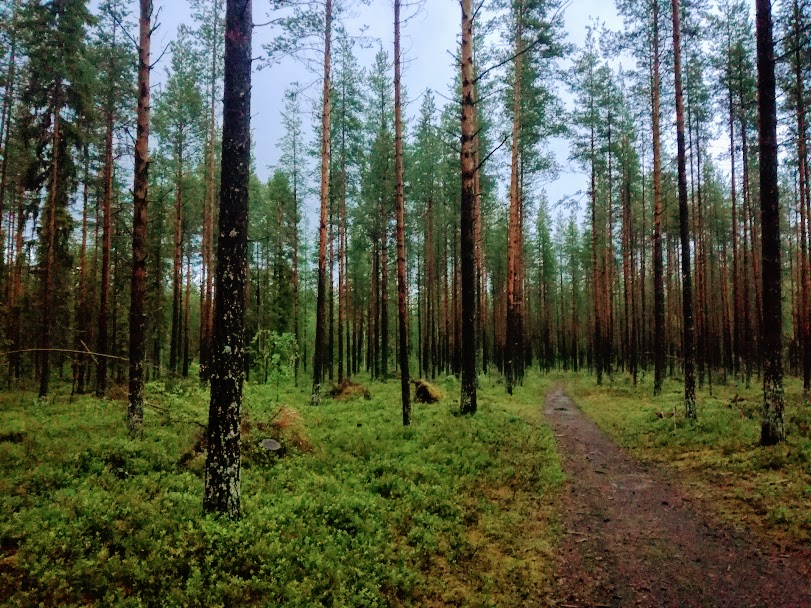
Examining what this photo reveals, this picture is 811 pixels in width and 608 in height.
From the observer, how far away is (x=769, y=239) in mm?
9727

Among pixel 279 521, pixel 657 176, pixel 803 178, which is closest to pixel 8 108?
pixel 279 521

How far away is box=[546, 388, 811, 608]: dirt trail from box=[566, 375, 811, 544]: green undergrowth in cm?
62

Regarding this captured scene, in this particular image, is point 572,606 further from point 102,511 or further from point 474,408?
point 474,408

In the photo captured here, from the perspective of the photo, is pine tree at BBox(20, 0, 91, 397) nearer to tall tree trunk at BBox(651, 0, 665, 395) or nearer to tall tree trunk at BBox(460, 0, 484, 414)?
tall tree trunk at BBox(460, 0, 484, 414)

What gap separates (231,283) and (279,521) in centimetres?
305

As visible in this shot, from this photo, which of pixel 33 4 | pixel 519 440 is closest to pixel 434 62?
pixel 519 440

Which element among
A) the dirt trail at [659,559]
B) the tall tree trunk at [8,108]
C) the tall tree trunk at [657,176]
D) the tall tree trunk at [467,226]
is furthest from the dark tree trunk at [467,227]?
the tall tree trunk at [8,108]

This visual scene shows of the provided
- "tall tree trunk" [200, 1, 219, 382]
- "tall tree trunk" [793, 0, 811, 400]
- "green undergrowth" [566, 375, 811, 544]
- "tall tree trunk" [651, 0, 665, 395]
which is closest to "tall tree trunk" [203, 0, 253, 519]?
"green undergrowth" [566, 375, 811, 544]

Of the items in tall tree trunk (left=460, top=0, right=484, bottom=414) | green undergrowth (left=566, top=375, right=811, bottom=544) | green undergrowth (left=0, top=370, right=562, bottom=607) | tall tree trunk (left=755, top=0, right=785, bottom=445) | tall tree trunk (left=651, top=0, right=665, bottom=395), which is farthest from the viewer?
tall tree trunk (left=651, top=0, right=665, bottom=395)

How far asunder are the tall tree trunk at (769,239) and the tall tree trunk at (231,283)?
1059 cm

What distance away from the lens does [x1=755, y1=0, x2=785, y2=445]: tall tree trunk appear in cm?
960

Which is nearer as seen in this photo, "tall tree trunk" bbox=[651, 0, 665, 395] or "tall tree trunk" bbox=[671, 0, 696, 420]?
"tall tree trunk" bbox=[671, 0, 696, 420]

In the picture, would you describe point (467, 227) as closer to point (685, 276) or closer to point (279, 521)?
point (685, 276)

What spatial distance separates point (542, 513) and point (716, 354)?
35.4 m
